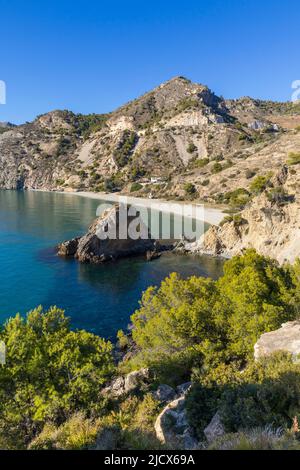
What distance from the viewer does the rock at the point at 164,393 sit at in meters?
13.4

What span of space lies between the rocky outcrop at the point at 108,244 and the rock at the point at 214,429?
38095mm

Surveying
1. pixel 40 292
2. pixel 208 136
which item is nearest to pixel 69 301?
pixel 40 292

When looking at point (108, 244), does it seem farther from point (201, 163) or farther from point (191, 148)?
point (191, 148)

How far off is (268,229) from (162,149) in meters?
110

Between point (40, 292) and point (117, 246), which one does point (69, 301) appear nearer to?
point (40, 292)

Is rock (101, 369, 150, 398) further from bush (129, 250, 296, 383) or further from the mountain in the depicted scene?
the mountain

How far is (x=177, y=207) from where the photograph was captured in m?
91.6

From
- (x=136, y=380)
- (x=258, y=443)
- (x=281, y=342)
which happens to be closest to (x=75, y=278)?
(x=136, y=380)

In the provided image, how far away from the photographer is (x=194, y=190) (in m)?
103

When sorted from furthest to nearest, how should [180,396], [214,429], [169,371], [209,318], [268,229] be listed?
[268,229]
[209,318]
[169,371]
[180,396]
[214,429]

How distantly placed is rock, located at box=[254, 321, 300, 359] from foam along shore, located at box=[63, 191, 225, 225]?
5678 cm

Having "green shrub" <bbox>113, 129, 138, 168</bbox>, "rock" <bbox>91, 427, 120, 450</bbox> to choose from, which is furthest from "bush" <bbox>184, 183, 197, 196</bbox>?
"rock" <bbox>91, 427, 120, 450</bbox>

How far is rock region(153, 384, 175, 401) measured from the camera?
1343 cm
